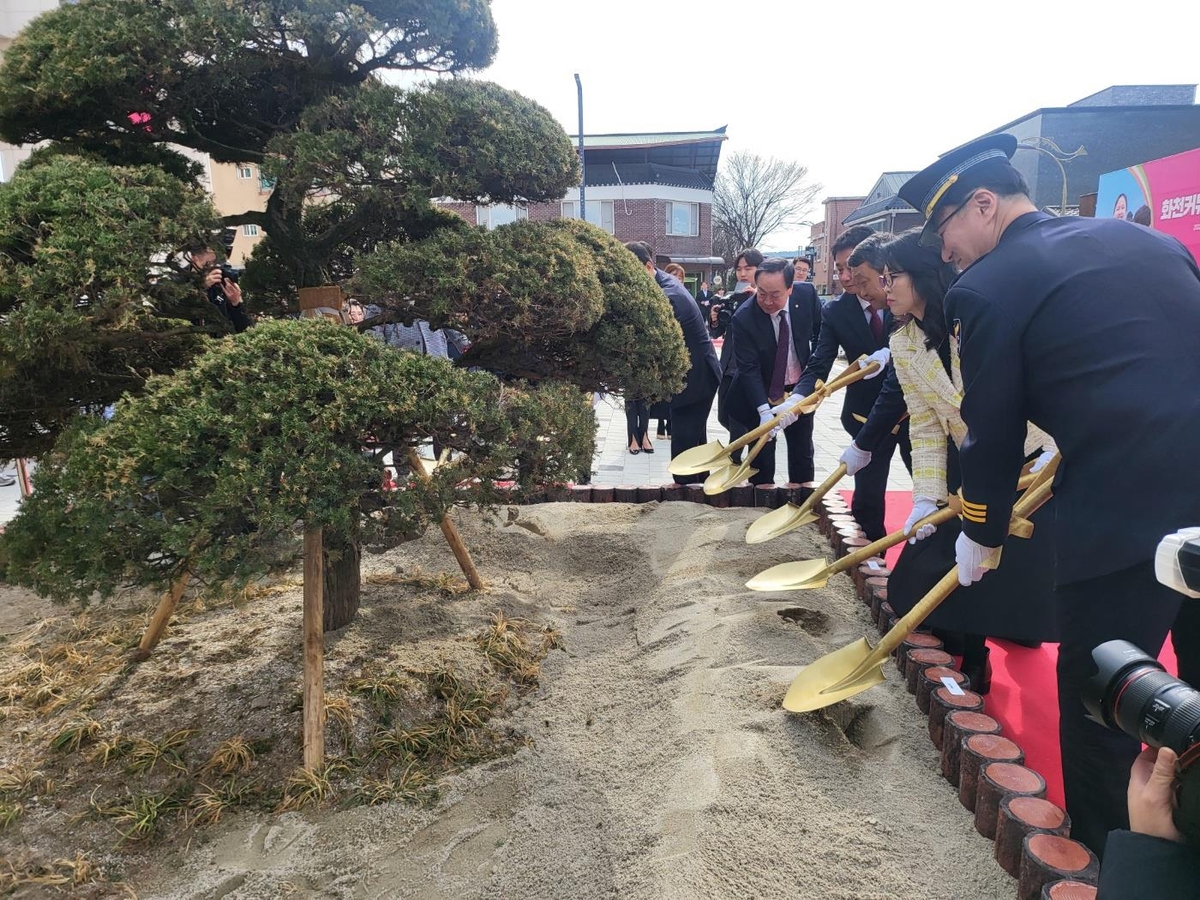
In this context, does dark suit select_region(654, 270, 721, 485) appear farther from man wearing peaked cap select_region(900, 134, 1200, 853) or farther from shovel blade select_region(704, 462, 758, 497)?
man wearing peaked cap select_region(900, 134, 1200, 853)

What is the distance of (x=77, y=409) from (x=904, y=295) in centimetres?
306

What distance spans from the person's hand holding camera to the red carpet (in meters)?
1.42

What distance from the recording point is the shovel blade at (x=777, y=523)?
13.0 ft

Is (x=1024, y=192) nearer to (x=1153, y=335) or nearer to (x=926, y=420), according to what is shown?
(x=1153, y=335)

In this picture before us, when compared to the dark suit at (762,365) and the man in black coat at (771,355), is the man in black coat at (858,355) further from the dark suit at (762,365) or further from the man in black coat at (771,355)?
the dark suit at (762,365)

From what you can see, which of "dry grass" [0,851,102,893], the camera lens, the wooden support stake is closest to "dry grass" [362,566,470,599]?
the wooden support stake

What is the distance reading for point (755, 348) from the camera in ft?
17.0

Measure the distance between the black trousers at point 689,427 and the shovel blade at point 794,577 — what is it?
2.29m

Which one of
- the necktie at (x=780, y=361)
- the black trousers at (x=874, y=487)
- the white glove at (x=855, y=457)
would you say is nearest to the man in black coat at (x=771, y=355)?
the necktie at (x=780, y=361)

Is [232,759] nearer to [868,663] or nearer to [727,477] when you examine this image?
[868,663]

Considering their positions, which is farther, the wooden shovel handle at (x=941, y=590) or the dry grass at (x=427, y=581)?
the dry grass at (x=427, y=581)

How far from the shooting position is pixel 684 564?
13.6 feet

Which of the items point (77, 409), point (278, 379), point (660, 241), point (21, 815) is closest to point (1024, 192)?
point (278, 379)

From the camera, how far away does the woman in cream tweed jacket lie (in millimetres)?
2783
